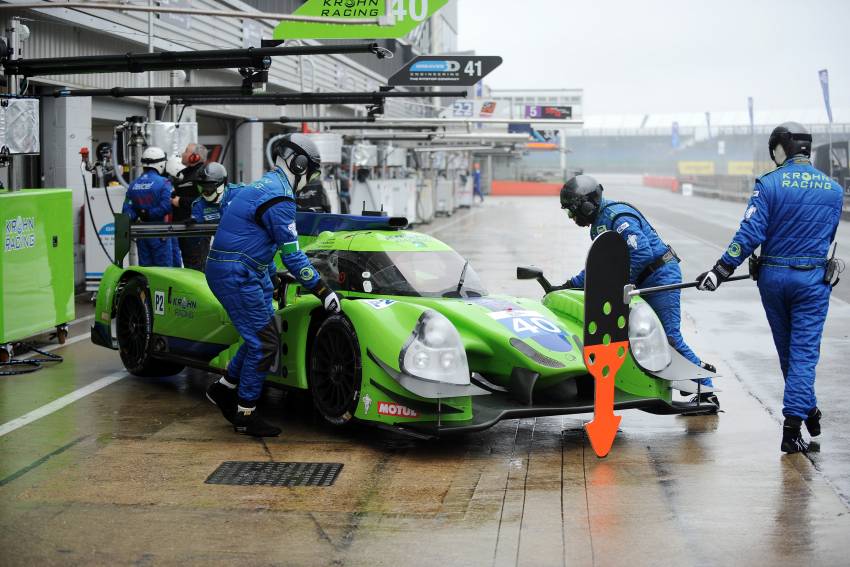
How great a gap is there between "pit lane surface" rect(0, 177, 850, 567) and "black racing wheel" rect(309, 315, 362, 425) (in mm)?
223

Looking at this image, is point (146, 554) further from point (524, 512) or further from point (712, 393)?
point (712, 393)

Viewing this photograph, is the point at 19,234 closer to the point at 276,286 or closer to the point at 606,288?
the point at 276,286

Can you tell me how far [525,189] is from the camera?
74562 millimetres

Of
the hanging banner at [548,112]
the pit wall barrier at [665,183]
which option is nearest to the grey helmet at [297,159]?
the hanging banner at [548,112]

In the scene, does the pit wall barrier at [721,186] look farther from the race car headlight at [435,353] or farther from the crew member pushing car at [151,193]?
the race car headlight at [435,353]

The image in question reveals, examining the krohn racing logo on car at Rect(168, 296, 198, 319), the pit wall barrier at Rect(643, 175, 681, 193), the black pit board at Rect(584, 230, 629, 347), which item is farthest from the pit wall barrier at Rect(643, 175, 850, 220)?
the black pit board at Rect(584, 230, 629, 347)

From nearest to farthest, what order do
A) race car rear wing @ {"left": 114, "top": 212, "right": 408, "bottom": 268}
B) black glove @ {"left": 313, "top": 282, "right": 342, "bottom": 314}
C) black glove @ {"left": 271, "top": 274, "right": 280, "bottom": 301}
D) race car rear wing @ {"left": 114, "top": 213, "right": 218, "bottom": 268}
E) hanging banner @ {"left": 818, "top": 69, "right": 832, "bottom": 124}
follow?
black glove @ {"left": 313, "top": 282, "right": 342, "bottom": 314}, black glove @ {"left": 271, "top": 274, "right": 280, "bottom": 301}, race car rear wing @ {"left": 114, "top": 212, "right": 408, "bottom": 268}, race car rear wing @ {"left": 114, "top": 213, "right": 218, "bottom": 268}, hanging banner @ {"left": 818, "top": 69, "right": 832, "bottom": 124}

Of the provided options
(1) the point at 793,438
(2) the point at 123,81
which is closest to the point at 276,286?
(1) the point at 793,438

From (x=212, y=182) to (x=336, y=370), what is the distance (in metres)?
4.31

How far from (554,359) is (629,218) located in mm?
1662

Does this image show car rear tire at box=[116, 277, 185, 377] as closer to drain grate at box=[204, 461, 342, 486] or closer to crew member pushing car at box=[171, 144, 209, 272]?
drain grate at box=[204, 461, 342, 486]

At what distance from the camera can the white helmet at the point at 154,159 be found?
12.6 metres

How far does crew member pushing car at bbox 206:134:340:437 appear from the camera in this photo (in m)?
7.52

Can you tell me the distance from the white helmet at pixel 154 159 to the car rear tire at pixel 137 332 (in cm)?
328
